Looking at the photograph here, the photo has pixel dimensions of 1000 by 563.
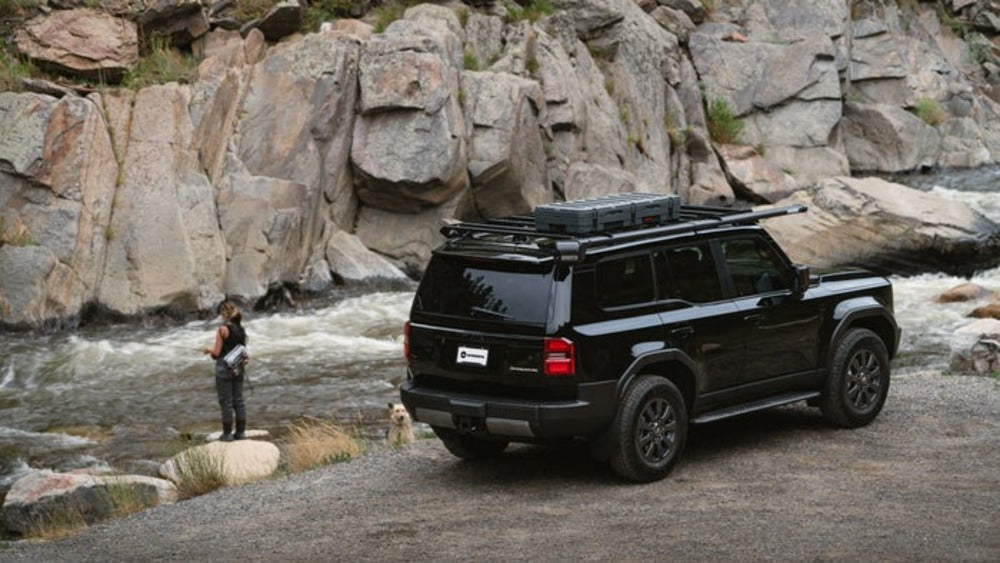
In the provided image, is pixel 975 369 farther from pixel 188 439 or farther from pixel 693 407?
pixel 188 439

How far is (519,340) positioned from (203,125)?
Answer: 46.8 ft

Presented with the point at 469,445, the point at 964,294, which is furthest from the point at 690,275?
the point at 964,294

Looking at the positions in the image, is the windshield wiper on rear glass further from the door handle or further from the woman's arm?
the woman's arm

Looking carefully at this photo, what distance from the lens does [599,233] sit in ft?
33.2

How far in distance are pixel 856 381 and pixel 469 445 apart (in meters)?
3.05

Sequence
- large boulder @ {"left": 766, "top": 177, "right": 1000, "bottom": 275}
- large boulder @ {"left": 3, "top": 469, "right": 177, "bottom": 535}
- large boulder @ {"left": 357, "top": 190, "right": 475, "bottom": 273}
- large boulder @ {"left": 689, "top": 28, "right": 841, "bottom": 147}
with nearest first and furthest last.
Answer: large boulder @ {"left": 3, "top": 469, "right": 177, "bottom": 535}
large boulder @ {"left": 357, "top": 190, "right": 475, "bottom": 273}
large boulder @ {"left": 766, "top": 177, "right": 1000, "bottom": 275}
large boulder @ {"left": 689, "top": 28, "right": 841, "bottom": 147}

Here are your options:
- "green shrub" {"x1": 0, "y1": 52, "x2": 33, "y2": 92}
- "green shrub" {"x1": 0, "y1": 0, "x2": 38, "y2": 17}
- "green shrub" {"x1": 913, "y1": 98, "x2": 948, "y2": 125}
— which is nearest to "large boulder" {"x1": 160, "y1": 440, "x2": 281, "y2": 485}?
"green shrub" {"x1": 0, "y1": 52, "x2": 33, "y2": 92}

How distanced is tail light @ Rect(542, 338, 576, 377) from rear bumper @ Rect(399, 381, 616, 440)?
0.16m

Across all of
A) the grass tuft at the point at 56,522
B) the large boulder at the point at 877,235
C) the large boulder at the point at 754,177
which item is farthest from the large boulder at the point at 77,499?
the large boulder at the point at 754,177

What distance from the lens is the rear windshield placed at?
9.65 metres

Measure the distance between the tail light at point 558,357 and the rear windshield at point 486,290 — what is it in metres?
0.18

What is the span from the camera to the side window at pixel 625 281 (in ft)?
32.3

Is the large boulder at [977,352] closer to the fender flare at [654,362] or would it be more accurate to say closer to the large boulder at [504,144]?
the fender flare at [654,362]

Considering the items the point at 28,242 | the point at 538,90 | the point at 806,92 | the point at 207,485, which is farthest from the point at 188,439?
the point at 806,92
